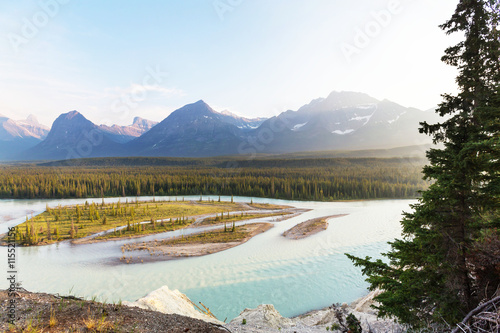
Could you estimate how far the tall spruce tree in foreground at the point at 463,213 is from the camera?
271 inches

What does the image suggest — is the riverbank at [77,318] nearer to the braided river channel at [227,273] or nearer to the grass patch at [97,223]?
the braided river channel at [227,273]

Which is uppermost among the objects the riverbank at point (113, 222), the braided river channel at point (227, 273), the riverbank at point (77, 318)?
the riverbank at point (77, 318)

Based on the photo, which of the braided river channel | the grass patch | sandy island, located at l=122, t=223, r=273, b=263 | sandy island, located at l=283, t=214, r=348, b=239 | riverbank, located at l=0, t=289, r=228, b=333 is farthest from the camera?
sandy island, located at l=283, t=214, r=348, b=239

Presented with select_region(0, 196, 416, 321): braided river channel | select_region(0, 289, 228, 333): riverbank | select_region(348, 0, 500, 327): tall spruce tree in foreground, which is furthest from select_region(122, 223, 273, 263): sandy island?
select_region(348, 0, 500, 327): tall spruce tree in foreground

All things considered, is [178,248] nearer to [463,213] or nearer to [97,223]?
[97,223]

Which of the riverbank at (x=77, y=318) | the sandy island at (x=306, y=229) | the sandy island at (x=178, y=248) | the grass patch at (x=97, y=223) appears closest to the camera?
the riverbank at (x=77, y=318)

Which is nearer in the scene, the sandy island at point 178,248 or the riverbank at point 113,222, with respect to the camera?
the sandy island at point 178,248

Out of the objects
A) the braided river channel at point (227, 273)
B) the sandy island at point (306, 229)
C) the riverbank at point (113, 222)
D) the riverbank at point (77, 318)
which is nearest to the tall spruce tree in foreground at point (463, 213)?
the riverbank at point (77, 318)

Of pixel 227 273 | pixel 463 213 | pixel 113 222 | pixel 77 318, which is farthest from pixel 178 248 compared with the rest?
pixel 463 213

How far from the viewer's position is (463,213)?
7.53 meters

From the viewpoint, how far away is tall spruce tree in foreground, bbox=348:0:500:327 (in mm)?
6879

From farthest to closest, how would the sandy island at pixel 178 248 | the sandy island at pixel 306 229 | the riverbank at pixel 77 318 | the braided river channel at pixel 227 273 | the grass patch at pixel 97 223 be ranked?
the sandy island at pixel 306 229 < the grass patch at pixel 97 223 < the sandy island at pixel 178 248 < the braided river channel at pixel 227 273 < the riverbank at pixel 77 318

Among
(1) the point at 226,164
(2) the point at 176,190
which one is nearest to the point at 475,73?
(2) the point at 176,190

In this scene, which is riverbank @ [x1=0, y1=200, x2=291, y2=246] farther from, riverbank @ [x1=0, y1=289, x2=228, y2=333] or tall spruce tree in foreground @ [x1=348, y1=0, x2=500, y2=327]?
tall spruce tree in foreground @ [x1=348, y1=0, x2=500, y2=327]
